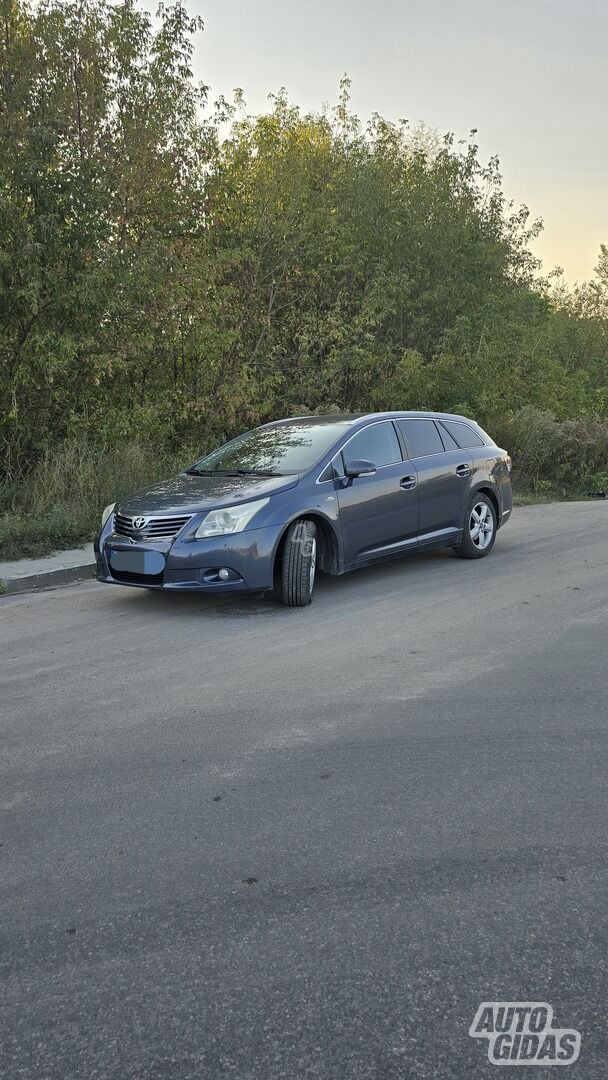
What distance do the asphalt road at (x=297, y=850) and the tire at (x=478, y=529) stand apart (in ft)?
9.90

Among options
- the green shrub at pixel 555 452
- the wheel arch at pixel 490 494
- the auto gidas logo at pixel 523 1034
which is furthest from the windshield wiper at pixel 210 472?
the green shrub at pixel 555 452

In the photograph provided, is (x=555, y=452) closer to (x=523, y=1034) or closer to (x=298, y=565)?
(x=298, y=565)

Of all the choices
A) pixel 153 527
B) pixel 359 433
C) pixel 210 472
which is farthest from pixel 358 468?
pixel 153 527

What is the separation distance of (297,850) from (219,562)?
13.2 ft

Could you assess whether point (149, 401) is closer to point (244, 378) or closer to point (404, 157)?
point (244, 378)

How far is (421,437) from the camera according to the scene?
30.5 feet

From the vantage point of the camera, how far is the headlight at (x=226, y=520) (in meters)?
7.33

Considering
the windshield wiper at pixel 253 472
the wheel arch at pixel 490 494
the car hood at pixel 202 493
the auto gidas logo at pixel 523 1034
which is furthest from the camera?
the wheel arch at pixel 490 494

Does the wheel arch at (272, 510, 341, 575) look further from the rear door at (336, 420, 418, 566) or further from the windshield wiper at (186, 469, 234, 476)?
the windshield wiper at (186, 469, 234, 476)

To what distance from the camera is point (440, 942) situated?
9.05 ft

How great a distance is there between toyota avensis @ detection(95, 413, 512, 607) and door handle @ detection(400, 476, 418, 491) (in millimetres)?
13

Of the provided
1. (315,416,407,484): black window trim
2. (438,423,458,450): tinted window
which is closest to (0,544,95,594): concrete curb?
(315,416,407,484): black window trim

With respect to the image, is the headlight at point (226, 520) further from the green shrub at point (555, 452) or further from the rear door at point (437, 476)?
the green shrub at point (555, 452)

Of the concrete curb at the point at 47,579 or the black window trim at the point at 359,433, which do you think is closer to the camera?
the black window trim at the point at 359,433
